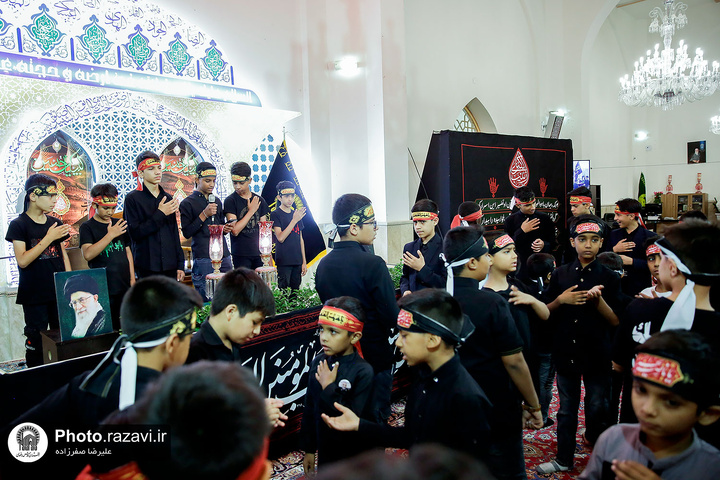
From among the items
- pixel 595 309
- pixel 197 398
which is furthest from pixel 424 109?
pixel 197 398

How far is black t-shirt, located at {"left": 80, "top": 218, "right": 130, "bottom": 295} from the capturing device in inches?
144

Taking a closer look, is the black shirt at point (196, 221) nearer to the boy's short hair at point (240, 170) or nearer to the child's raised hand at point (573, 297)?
the boy's short hair at point (240, 170)

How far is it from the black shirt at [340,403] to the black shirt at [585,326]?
1.33 m

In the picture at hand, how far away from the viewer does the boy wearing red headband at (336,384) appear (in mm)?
2104

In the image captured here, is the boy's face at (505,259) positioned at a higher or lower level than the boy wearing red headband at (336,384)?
higher

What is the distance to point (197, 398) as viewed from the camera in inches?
34.9

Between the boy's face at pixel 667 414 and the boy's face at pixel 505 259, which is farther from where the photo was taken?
the boy's face at pixel 505 259

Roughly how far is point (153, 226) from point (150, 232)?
51 mm

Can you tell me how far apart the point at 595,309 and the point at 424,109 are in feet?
20.3

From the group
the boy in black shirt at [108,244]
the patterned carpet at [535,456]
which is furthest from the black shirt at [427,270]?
the boy in black shirt at [108,244]

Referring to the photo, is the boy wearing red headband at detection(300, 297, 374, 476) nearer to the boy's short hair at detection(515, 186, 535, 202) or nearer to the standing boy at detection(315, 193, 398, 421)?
the standing boy at detection(315, 193, 398, 421)

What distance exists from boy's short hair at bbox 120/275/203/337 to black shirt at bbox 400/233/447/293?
215cm

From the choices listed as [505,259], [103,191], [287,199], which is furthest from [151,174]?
[505,259]

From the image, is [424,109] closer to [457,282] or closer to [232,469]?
[457,282]
